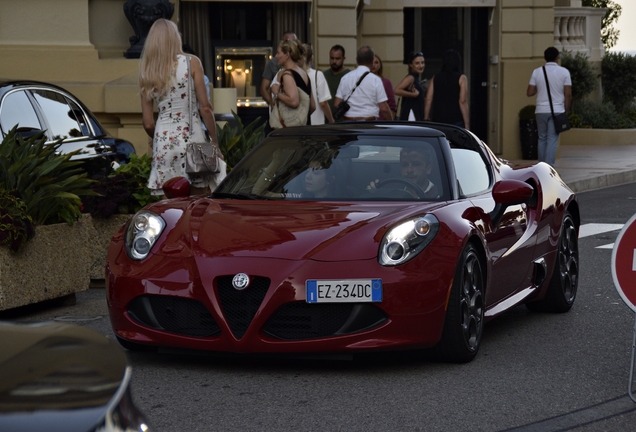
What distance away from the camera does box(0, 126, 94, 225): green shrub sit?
8.19m

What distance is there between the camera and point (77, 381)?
2576mm

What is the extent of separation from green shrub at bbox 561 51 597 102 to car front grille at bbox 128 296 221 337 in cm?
2417

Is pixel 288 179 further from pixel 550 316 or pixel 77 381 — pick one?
pixel 77 381

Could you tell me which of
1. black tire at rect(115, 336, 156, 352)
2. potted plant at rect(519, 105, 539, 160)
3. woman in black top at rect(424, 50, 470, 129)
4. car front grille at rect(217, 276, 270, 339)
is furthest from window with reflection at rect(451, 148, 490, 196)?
potted plant at rect(519, 105, 539, 160)

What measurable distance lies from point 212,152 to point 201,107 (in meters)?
0.37

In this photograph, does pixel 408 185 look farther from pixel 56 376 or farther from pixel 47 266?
pixel 56 376

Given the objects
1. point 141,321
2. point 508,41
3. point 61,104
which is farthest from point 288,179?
point 508,41

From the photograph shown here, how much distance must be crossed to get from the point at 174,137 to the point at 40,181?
49.5 inches

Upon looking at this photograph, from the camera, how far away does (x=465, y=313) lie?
626 cm

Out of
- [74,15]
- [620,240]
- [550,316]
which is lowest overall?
[550,316]

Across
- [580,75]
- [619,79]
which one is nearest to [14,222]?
[580,75]

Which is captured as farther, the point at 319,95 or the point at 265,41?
the point at 265,41

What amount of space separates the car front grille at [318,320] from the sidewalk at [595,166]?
1259 centimetres

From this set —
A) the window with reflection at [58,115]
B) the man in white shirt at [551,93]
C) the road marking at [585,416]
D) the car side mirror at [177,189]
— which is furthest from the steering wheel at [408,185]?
the man in white shirt at [551,93]
